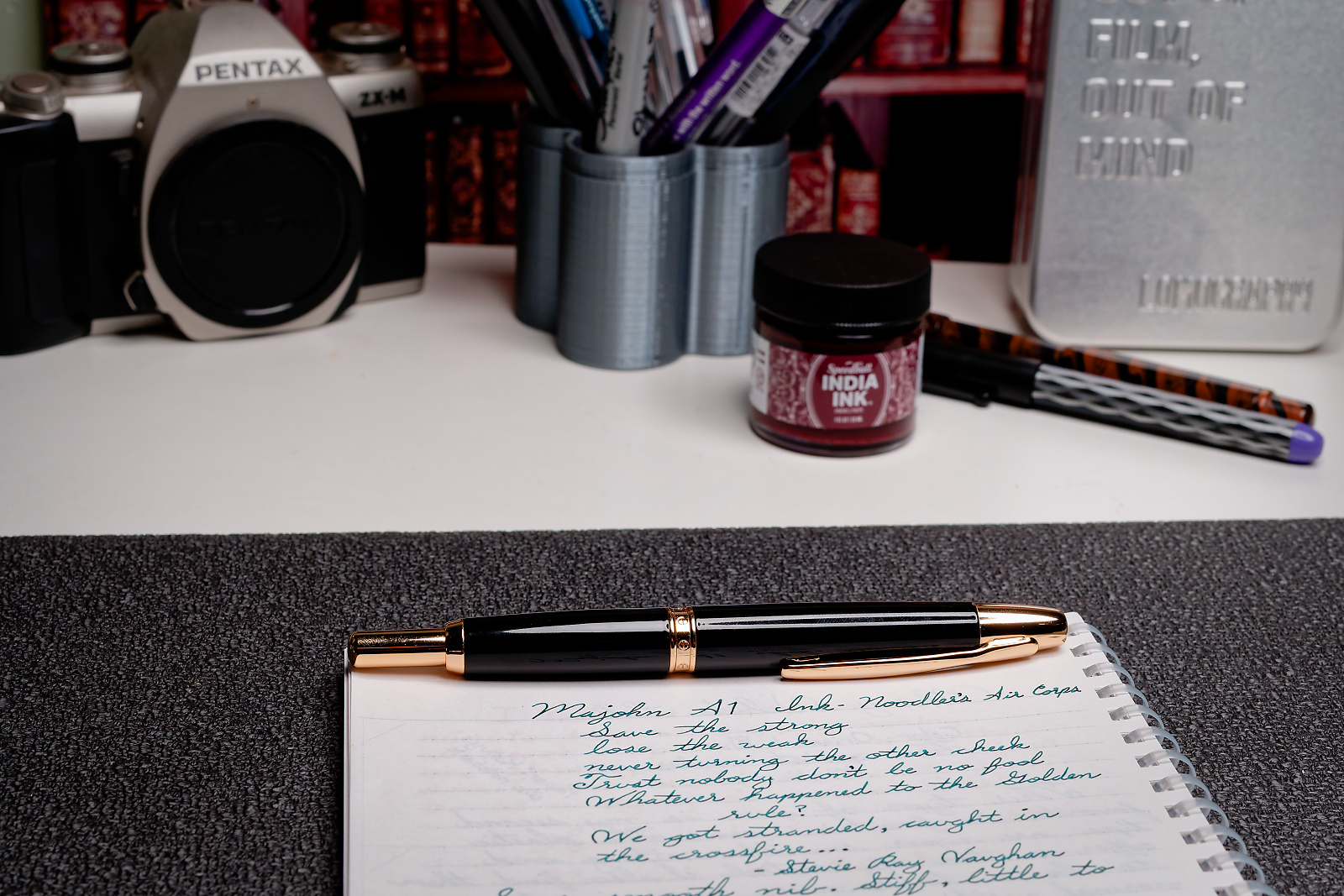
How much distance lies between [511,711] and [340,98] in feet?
1.38

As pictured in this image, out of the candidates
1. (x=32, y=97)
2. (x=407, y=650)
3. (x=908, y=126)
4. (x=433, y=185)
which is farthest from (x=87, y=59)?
(x=908, y=126)

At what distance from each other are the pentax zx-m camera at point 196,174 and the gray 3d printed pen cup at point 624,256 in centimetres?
12

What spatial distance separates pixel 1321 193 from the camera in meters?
0.69

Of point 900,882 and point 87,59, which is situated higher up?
point 87,59

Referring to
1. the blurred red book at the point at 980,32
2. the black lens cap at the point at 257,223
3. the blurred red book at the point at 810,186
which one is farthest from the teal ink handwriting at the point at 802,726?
the blurred red book at the point at 980,32

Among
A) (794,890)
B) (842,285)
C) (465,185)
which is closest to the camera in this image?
(794,890)

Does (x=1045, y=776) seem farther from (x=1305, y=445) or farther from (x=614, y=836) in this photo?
(x=1305, y=445)

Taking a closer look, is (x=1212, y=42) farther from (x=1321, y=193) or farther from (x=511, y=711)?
(x=511, y=711)

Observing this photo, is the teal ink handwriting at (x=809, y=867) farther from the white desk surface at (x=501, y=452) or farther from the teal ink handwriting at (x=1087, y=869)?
the white desk surface at (x=501, y=452)

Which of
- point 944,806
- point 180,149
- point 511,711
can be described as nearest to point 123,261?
point 180,149

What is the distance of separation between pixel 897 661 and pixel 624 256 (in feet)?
1.02

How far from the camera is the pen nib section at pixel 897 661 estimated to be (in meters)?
0.42

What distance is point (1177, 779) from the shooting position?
1.26 ft

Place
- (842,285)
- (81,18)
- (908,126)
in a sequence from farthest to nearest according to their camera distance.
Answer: (908,126) → (81,18) → (842,285)
